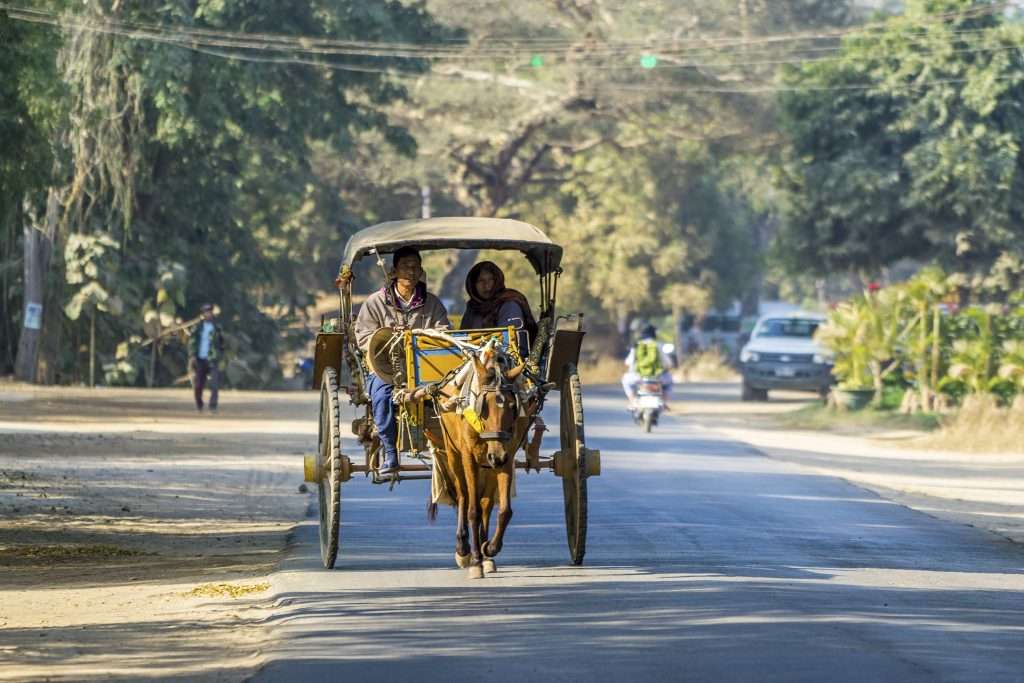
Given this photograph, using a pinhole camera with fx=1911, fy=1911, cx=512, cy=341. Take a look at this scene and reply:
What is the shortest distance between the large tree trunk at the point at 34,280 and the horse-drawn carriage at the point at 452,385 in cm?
2652

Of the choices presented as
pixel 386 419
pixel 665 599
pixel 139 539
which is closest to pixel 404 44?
pixel 139 539

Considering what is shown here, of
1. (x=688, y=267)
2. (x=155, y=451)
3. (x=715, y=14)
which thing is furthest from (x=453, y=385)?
(x=688, y=267)

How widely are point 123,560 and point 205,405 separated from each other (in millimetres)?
22748

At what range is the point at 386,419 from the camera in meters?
13.2

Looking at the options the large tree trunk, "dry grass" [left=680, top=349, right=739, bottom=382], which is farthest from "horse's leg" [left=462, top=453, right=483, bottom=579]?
"dry grass" [left=680, top=349, right=739, bottom=382]

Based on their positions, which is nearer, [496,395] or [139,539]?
[496,395]

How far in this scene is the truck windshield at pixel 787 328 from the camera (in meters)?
45.2

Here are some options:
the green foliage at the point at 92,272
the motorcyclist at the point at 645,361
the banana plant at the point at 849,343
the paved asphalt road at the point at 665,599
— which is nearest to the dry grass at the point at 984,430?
the motorcyclist at the point at 645,361

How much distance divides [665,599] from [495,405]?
1588 mm

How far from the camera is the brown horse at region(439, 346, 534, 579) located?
1192cm

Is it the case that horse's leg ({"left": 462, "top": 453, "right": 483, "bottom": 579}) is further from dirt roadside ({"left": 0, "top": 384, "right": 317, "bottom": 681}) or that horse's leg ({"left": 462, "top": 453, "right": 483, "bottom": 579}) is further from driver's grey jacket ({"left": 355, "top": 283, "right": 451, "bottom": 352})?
driver's grey jacket ({"left": 355, "top": 283, "right": 451, "bottom": 352})

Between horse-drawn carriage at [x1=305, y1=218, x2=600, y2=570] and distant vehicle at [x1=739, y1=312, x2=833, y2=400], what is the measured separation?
28635 mm

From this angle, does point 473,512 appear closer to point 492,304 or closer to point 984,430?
point 492,304

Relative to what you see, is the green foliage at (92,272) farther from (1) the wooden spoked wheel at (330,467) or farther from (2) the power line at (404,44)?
(1) the wooden spoked wheel at (330,467)
